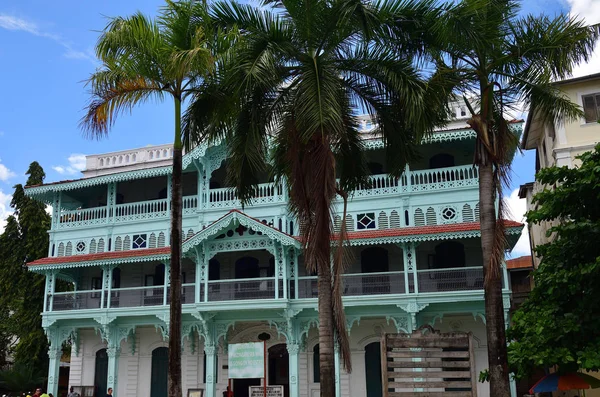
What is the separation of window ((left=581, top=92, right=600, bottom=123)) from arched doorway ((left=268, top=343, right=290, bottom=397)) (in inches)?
605

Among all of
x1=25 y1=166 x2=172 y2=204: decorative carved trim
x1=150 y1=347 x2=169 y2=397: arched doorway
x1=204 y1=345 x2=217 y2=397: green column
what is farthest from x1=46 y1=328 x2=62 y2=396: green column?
x1=204 y1=345 x2=217 y2=397: green column

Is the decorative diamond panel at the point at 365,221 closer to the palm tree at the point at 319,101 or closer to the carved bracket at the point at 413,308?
the carved bracket at the point at 413,308

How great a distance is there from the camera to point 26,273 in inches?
1406

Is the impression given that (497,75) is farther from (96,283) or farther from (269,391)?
(96,283)

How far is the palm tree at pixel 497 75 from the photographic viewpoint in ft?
41.6

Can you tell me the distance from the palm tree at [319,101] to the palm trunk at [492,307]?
201cm

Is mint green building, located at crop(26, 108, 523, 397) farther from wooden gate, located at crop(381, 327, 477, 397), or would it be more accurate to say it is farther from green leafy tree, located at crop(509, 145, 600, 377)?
wooden gate, located at crop(381, 327, 477, 397)

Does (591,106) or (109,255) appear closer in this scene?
(591,106)

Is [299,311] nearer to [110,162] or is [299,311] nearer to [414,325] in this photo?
[414,325]

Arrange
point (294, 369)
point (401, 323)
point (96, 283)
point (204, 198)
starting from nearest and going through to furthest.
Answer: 1. point (401, 323)
2. point (294, 369)
3. point (204, 198)
4. point (96, 283)

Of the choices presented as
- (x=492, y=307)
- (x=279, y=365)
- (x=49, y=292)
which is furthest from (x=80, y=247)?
(x=492, y=307)

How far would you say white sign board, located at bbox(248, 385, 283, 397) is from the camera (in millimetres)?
18000

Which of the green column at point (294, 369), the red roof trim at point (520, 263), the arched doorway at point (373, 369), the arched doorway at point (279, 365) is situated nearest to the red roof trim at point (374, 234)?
the green column at point (294, 369)

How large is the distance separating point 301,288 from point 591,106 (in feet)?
41.1
